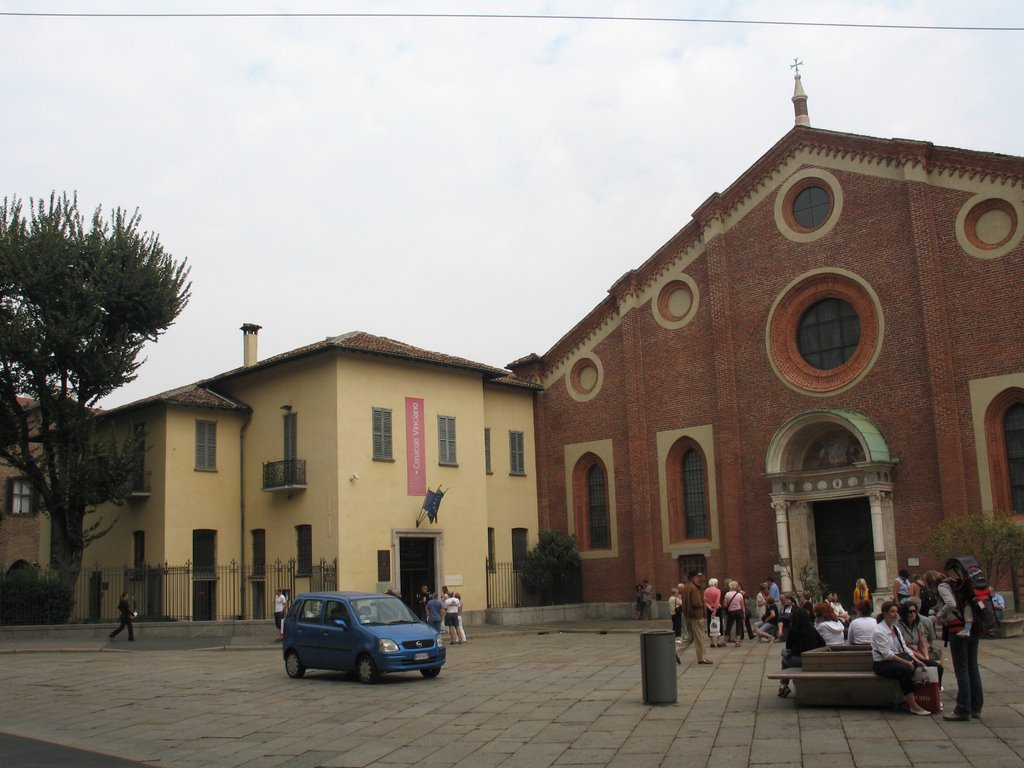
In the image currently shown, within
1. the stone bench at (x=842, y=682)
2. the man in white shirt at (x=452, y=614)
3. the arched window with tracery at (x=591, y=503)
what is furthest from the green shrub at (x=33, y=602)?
the stone bench at (x=842, y=682)

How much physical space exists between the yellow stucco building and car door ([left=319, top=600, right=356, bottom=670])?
11171 millimetres

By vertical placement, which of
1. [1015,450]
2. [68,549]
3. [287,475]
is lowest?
[68,549]

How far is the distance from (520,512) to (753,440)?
879 centimetres

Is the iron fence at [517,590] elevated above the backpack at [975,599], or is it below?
below

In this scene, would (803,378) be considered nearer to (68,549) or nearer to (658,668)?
(658,668)

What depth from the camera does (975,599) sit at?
10609 millimetres

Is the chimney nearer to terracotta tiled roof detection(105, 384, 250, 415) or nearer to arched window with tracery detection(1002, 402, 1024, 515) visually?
terracotta tiled roof detection(105, 384, 250, 415)

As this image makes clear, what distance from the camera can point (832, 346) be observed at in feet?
98.9

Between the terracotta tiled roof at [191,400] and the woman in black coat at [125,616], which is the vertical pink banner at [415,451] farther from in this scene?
the woman in black coat at [125,616]

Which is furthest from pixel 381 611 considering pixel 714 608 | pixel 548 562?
pixel 548 562

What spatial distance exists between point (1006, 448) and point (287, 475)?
1972cm

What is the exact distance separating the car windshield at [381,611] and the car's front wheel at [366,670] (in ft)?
2.14

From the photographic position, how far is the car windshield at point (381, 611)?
17.6 m

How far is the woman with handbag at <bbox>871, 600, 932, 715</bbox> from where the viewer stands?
11430 mm
